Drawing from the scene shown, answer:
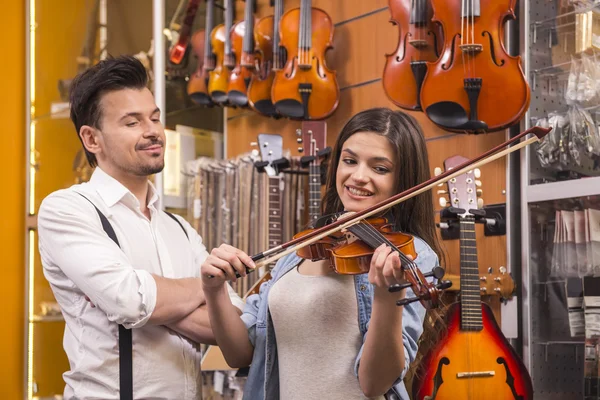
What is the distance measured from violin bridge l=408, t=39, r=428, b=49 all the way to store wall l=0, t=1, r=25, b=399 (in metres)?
2.96

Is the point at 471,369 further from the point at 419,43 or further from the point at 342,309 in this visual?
the point at 419,43

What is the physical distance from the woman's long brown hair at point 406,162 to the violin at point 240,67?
1.89 m

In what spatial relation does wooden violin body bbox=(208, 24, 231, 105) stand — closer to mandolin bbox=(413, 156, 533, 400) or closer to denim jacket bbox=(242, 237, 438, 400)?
mandolin bbox=(413, 156, 533, 400)

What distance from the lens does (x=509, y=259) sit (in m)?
3.13

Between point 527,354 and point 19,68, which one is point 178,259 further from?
point 19,68

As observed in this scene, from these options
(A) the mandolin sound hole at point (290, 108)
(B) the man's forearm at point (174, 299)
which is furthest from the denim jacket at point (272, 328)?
(A) the mandolin sound hole at point (290, 108)

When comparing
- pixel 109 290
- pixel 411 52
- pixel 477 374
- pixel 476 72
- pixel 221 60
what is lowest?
pixel 477 374

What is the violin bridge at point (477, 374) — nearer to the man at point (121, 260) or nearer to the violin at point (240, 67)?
the man at point (121, 260)

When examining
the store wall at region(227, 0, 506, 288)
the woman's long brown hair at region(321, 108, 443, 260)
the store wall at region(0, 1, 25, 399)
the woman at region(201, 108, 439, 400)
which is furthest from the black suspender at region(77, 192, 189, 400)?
the store wall at region(0, 1, 25, 399)

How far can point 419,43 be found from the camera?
122 inches

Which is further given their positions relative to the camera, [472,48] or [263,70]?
[263,70]

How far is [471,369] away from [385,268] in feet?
3.63

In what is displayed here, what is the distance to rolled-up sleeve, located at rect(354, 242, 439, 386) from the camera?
6.42ft

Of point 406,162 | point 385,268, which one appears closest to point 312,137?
point 406,162
